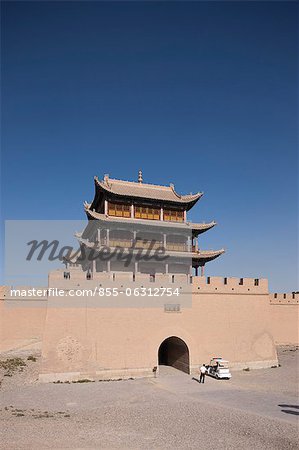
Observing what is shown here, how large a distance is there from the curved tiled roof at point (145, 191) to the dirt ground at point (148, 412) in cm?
972

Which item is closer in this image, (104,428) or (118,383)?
(104,428)

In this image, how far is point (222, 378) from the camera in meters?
15.2

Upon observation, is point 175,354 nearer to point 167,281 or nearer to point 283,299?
point 167,281

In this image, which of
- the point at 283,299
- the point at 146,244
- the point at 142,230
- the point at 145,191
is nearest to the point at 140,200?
the point at 145,191

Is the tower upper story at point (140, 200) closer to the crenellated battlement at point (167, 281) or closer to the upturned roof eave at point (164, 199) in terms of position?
the upturned roof eave at point (164, 199)

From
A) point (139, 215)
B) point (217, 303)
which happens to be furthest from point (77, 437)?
point (139, 215)

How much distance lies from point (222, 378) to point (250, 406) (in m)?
4.50

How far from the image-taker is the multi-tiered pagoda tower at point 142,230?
19.7 meters

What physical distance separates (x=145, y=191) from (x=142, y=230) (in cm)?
273

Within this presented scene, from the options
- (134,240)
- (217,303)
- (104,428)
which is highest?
(134,240)

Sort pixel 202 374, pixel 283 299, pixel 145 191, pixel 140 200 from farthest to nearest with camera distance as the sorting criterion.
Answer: pixel 283 299 → pixel 145 191 → pixel 140 200 → pixel 202 374

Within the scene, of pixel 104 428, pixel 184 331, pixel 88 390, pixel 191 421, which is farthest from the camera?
pixel 184 331

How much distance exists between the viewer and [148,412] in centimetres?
1003

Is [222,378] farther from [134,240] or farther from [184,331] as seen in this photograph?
[134,240]
